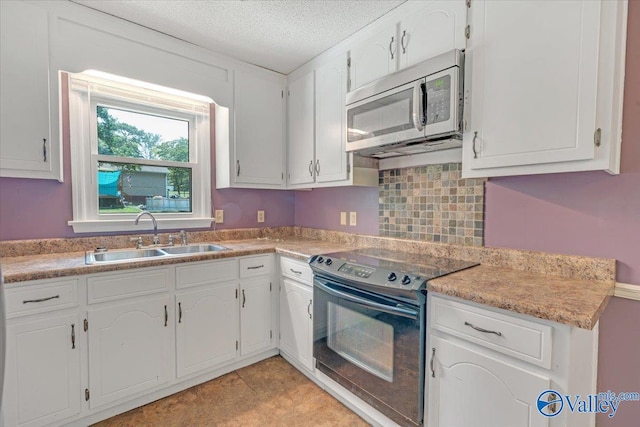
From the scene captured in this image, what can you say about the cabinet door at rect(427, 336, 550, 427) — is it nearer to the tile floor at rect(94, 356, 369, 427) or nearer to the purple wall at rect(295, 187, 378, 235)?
the tile floor at rect(94, 356, 369, 427)

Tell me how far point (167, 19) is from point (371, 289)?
2060 mm

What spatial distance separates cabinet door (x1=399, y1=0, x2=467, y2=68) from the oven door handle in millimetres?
1293

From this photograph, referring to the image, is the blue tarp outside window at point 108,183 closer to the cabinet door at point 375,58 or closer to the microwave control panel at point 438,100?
the cabinet door at point 375,58

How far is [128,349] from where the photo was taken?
179 cm

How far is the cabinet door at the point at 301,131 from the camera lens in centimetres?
251

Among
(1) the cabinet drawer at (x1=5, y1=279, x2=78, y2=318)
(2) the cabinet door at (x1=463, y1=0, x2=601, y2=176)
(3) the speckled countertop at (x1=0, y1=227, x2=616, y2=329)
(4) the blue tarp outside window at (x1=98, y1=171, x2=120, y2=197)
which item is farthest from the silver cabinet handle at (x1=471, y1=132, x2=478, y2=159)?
(4) the blue tarp outside window at (x1=98, y1=171, x2=120, y2=197)

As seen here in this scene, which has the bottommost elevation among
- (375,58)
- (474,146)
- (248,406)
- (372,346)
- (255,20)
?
(248,406)

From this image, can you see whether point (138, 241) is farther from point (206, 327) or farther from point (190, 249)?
point (206, 327)

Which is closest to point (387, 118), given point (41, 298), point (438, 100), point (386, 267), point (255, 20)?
point (438, 100)

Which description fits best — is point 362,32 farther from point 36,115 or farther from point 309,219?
point 36,115

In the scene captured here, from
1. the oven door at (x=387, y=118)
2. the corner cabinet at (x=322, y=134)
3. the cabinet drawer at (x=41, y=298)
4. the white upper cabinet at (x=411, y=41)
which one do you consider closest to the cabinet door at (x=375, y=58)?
the white upper cabinet at (x=411, y=41)

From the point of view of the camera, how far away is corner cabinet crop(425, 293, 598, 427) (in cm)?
104

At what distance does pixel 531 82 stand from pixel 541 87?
0.16 ft

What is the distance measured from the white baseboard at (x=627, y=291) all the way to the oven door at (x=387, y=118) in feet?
3.45
